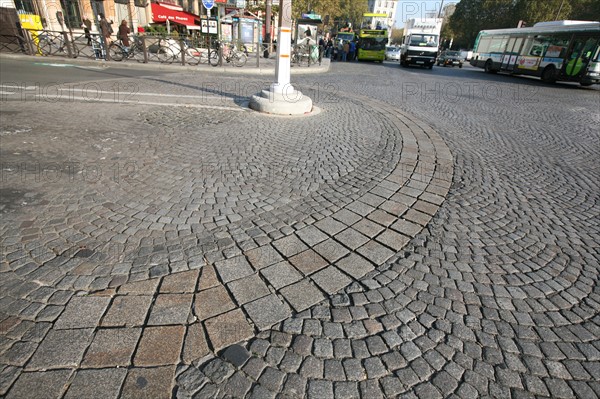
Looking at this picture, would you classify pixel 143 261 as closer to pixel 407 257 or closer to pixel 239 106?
pixel 407 257

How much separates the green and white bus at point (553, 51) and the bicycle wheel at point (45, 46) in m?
26.1

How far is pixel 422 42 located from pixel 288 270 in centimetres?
2589

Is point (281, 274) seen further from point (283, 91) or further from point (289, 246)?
point (283, 91)

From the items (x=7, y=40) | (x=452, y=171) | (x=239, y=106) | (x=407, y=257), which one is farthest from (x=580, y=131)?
(x=7, y=40)

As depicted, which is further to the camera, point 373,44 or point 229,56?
point 373,44

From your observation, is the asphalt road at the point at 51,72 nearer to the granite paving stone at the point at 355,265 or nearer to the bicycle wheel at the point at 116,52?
the bicycle wheel at the point at 116,52

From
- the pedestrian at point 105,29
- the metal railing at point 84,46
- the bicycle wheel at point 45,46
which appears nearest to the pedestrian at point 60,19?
the metal railing at point 84,46

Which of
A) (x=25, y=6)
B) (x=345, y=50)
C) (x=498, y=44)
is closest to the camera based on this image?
(x=25, y=6)

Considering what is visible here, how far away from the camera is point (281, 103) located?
6.89 m

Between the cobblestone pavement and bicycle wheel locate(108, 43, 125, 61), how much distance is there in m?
12.9

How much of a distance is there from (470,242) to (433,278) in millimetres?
768

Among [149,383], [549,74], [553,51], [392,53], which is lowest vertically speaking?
[149,383]

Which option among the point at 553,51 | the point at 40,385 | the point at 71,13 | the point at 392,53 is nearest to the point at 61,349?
the point at 40,385

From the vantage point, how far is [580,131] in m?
7.32
